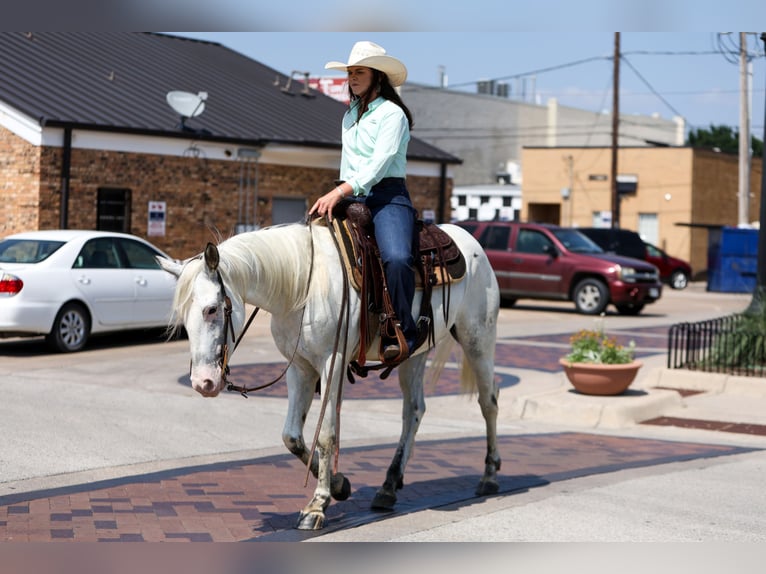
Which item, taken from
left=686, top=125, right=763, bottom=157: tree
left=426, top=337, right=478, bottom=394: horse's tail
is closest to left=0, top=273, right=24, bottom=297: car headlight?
left=426, top=337, right=478, bottom=394: horse's tail

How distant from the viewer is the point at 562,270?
87.6 ft

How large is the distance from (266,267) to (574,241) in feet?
71.1

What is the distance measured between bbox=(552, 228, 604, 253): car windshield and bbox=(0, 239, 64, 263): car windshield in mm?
14004

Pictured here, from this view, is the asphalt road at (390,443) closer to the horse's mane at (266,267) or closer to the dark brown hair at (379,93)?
the horse's mane at (266,267)

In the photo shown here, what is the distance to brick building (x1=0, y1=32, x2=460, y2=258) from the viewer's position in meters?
24.0

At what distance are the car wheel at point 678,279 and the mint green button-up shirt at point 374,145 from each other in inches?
1418

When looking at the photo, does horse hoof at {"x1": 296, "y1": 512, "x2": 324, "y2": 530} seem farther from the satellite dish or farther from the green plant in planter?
the satellite dish

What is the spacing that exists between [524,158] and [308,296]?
166ft

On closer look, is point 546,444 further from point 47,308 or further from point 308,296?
point 47,308

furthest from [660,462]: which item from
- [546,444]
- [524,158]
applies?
[524,158]

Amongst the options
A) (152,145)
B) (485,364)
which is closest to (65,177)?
(152,145)

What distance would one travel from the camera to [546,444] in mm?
10609

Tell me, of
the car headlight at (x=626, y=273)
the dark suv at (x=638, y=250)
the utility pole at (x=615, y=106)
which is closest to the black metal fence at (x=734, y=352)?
the car headlight at (x=626, y=273)

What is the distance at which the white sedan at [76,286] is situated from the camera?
602 inches
